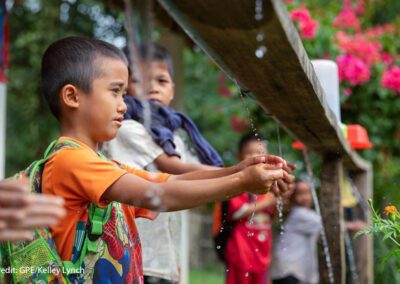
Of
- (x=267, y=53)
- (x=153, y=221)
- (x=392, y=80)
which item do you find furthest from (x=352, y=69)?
(x=267, y=53)

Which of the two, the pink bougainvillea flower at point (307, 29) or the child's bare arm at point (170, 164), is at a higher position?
the pink bougainvillea flower at point (307, 29)

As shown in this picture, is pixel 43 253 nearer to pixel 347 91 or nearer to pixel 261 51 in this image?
pixel 261 51

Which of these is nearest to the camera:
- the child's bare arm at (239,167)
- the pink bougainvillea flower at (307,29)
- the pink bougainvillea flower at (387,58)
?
the child's bare arm at (239,167)

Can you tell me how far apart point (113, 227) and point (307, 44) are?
4.25 m

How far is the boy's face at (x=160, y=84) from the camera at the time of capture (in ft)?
10.7

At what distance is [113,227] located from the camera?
6.95 ft

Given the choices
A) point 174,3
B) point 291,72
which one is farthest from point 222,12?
point 291,72

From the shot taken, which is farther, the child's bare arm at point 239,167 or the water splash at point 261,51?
the child's bare arm at point 239,167

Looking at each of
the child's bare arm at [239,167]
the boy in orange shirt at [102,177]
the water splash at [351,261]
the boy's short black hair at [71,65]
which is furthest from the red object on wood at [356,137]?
the boy's short black hair at [71,65]

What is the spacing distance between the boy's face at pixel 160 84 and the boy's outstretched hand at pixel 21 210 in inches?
76.2

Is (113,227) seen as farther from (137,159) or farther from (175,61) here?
(175,61)

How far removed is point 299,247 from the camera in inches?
232

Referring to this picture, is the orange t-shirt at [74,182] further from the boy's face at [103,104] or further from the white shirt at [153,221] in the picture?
the white shirt at [153,221]

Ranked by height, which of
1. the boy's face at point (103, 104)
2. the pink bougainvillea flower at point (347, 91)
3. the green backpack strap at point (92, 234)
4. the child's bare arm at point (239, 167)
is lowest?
the green backpack strap at point (92, 234)
